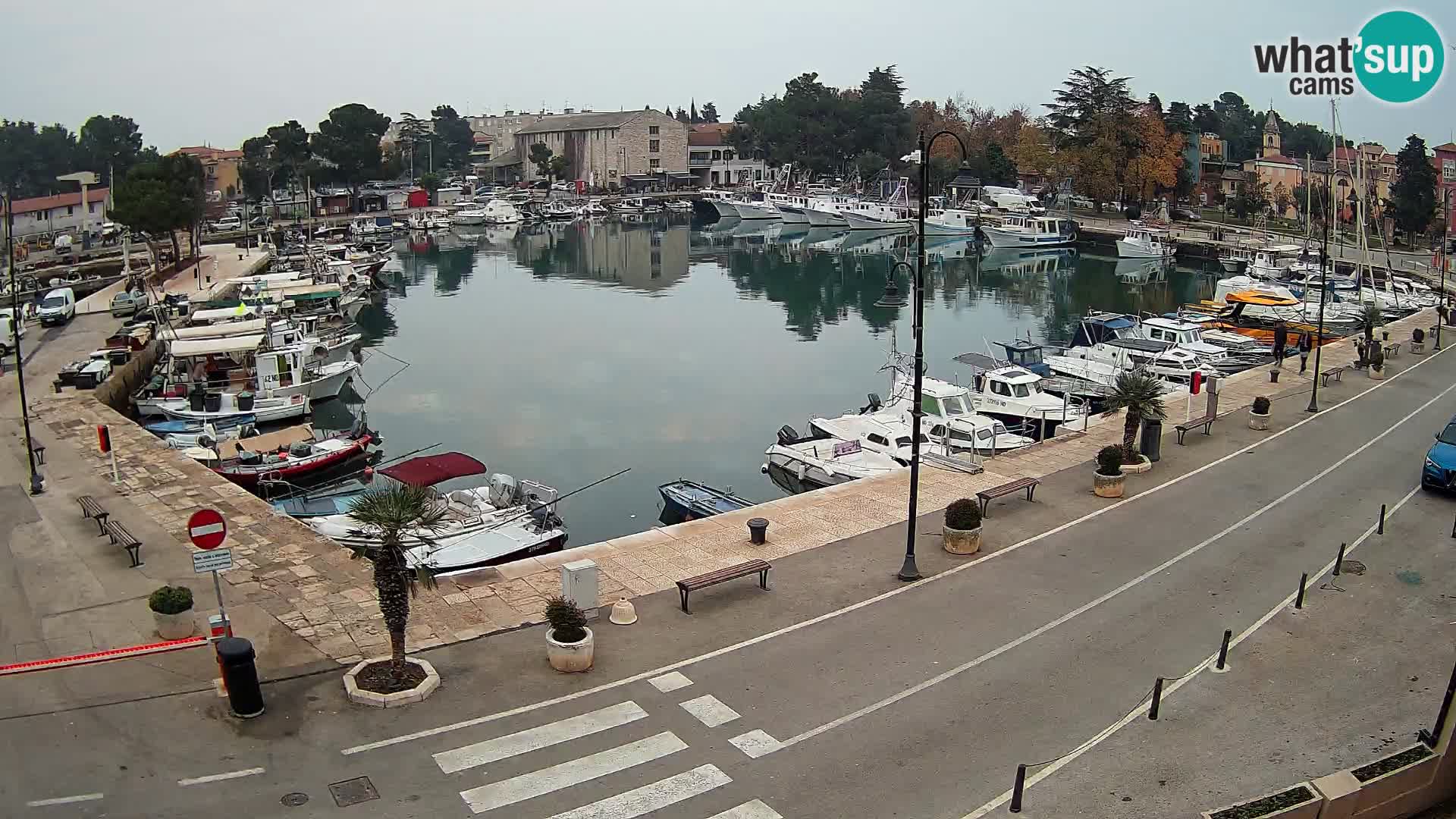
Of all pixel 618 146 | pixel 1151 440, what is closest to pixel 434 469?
pixel 1151 440

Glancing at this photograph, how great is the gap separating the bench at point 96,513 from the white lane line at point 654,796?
549 inches

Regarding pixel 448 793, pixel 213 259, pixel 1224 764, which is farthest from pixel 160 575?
pixel 213 259

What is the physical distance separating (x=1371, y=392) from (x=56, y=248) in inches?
3437

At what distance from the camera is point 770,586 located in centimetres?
1809

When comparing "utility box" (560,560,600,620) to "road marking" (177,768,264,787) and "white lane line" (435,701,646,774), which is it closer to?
"white lane line" (435,701,646,774)

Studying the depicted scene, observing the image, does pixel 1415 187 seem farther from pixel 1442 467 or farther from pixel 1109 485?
pixel 1109 485

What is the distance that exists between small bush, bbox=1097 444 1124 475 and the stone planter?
1463 cm

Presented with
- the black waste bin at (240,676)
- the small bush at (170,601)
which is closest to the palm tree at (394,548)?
the black waste bin at (240,676)

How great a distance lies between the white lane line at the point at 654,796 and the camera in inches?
452

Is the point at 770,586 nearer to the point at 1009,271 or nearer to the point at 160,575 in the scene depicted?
the point at 160,575

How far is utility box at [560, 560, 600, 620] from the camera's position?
53.9 ft

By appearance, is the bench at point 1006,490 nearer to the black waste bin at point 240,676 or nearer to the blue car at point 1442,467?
the blue car at point 1442,467

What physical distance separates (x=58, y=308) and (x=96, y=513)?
34284 millimetres

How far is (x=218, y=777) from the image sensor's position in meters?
12.0
